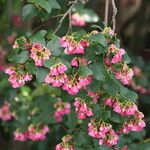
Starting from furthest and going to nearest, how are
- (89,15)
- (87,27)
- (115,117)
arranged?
(87,27) < (89,15) < (115,117)

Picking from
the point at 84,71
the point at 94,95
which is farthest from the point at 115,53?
the point at 94,95

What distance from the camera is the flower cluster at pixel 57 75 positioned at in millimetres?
1938

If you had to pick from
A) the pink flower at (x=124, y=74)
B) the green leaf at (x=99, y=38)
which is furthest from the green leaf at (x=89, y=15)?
the green leaf at (x=99, y=38)

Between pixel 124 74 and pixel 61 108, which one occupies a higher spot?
pixel 124 74

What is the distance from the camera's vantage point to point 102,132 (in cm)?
205

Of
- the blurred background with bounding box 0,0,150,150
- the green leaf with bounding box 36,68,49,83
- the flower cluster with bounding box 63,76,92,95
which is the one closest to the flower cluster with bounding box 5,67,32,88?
the green leaf with bounding box 36,68,49,83

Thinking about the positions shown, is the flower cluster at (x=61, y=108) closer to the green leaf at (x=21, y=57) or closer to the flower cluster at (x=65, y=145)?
the flower cluster at (x=65, y=145)

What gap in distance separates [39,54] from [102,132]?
0.38 meters

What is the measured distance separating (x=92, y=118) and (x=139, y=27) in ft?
10.8

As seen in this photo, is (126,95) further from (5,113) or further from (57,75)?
(5,113)

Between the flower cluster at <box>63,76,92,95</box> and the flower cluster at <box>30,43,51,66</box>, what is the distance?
0.12m

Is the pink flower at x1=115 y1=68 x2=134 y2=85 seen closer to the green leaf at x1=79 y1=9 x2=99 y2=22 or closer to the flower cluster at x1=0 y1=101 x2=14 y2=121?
the green leaf at x1=79 y1=9 x2=99 y2=22

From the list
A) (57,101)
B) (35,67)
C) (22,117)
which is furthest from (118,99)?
(22,117)

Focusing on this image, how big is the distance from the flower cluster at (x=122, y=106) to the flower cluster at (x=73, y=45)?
25 centimetres
